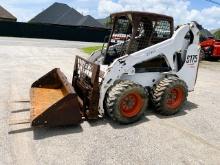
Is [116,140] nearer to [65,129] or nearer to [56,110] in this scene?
[65,129]

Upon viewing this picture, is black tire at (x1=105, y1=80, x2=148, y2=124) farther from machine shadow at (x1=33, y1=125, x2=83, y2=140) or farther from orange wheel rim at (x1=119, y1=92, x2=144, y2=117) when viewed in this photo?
machine shadow at (x1=33, y1=125, x2=83, y2=140)

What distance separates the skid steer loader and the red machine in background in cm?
1197

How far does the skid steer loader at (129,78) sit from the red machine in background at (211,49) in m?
12.0

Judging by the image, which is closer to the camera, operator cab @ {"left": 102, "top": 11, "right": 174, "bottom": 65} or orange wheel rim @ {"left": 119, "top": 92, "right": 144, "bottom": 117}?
orange wheel rim @ {"left": 119, "top": 92, "right": 144, "bottom": 117}

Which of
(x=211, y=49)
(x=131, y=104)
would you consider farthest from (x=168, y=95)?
(x=211, y=49)

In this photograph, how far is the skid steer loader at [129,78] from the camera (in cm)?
586

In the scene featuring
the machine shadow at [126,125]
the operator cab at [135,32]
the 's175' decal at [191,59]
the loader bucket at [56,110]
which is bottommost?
the machine shadow at [126,125]

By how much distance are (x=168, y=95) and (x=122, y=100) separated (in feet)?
4.03

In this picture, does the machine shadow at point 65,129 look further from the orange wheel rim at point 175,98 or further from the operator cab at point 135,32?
the operator cab at point 135,32

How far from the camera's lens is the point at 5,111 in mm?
6754

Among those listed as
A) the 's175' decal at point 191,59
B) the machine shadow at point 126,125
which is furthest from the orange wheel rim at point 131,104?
the 's175' decal at point 191,59

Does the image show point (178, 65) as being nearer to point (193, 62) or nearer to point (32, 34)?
point (193, 62)

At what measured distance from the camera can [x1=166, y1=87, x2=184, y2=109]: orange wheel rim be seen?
268 inches

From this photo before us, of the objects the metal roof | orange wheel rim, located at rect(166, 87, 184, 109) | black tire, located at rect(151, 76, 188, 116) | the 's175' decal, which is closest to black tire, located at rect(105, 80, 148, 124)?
black tire, located at rect(151, 76, 188, 116)
